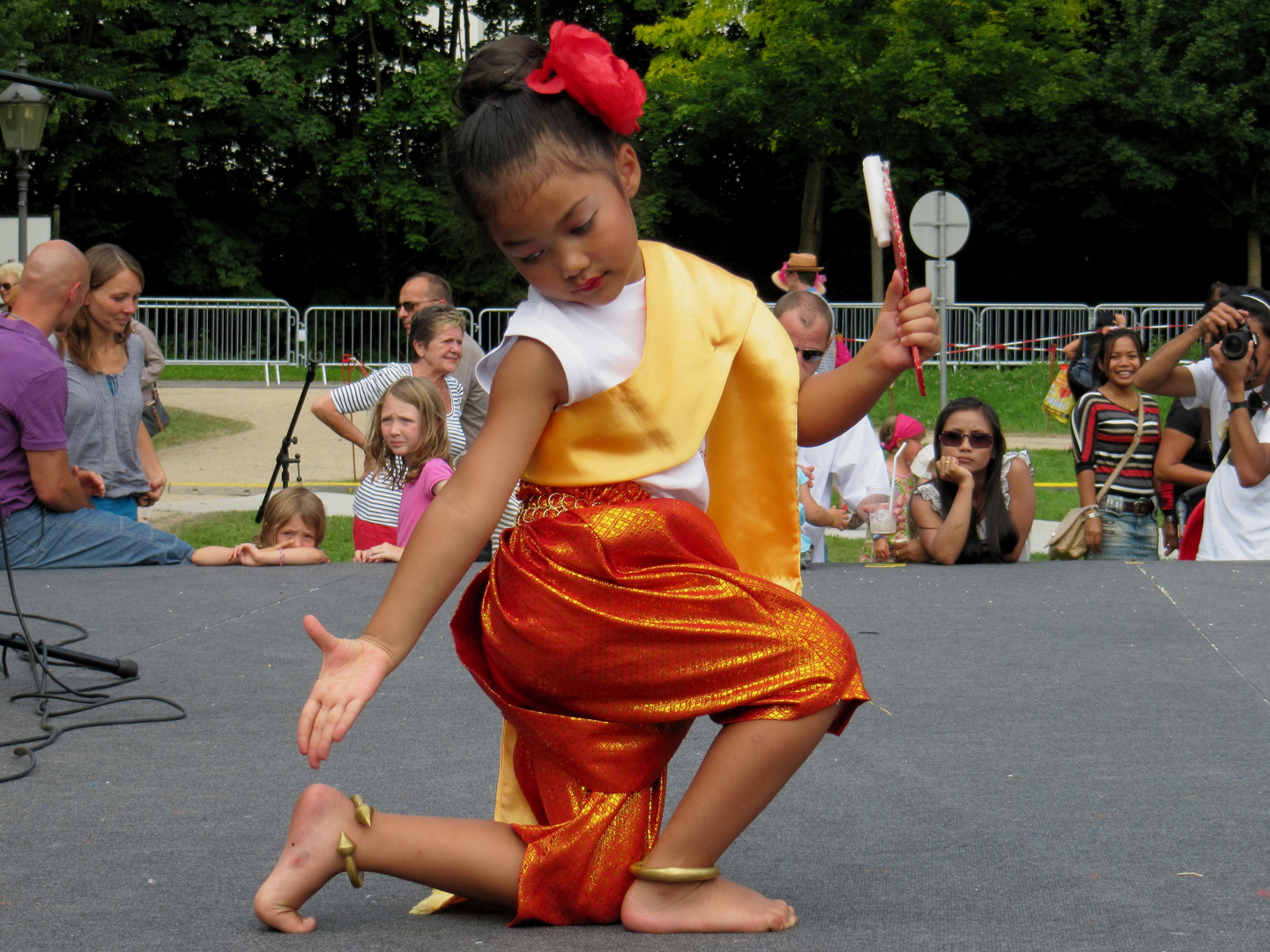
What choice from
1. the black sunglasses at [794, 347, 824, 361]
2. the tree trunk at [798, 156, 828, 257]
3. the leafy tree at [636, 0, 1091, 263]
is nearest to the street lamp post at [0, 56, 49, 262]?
the black sunglasses at [794, 347, 824, 361]

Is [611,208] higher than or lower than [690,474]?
higher

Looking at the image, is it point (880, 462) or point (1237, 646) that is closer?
point (1237, 646)

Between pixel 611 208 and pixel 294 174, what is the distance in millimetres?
26774

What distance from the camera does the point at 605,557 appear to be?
5.99 feet

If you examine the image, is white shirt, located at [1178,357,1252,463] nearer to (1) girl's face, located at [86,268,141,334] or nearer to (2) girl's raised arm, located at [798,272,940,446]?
(2) girl's raised arm, located at [798,272,940,446]

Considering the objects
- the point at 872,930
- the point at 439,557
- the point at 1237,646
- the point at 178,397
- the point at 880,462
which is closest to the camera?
the point at 439,557

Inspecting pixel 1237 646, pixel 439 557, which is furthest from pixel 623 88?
pixel 1237 646

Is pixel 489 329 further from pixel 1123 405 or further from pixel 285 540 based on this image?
pixel 1123 405

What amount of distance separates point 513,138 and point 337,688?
2.50ft

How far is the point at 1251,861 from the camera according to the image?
2.18 metres

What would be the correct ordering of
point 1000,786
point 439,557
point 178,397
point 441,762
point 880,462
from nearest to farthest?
point 439,557 < point 1000,786 < point 441,762 < point 880,462 < point 178,397

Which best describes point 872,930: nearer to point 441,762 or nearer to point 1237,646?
point 441,762

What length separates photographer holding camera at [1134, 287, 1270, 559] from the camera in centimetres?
535

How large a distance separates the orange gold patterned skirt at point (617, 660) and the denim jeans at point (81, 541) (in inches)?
153
